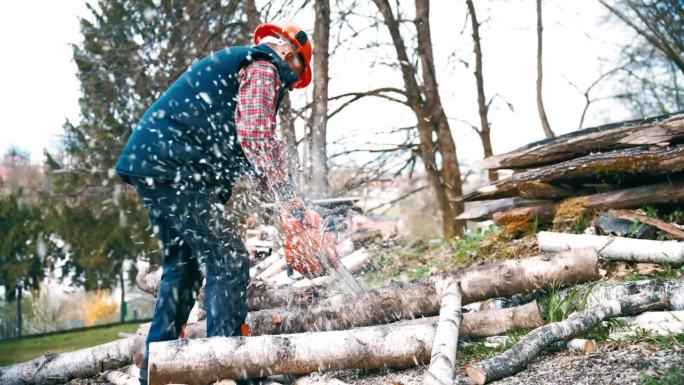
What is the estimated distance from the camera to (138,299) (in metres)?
19.3

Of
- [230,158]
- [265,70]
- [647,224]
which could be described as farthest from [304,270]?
[647,224]

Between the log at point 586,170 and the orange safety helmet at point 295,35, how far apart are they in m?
2.87

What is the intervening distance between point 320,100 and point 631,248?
6611mm

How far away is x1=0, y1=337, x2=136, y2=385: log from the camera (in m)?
4.53

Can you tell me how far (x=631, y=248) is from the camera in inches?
180

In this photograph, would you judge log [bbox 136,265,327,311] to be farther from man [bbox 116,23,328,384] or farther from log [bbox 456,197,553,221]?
log [bbox 456,197,553,221]

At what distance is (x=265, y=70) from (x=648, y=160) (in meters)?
3.40

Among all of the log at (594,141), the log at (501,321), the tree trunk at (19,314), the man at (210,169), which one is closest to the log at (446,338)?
the log at (501,321)

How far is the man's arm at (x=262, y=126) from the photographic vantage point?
3.47 m

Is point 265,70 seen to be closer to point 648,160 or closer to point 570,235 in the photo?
point 570,235

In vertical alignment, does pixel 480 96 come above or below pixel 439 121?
above

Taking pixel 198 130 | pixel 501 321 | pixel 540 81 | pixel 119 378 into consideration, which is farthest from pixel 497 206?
pixel 540 81

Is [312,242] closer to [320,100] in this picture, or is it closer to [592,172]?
[592,172]

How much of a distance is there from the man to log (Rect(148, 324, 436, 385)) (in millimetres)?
169
